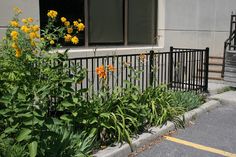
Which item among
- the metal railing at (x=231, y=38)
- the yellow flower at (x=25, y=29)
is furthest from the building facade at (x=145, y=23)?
the yellow flower at (x=25, y=29)

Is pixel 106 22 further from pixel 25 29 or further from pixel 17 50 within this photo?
pixel 17 50

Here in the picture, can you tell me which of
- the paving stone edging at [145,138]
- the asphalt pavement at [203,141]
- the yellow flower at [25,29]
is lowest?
the asphalt pavement at [203,141]

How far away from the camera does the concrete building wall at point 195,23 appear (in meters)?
9.21

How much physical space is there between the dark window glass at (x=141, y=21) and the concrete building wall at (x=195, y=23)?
277mm

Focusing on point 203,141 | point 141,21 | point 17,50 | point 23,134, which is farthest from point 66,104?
point 141,21

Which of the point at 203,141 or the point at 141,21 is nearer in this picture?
the point at 203,141

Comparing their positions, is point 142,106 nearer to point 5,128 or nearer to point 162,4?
point 5,128

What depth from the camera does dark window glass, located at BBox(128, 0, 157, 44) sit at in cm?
904

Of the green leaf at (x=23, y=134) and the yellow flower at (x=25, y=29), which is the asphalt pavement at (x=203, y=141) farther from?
the yellow flower at (x=25, y=29)

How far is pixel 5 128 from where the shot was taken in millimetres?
3670

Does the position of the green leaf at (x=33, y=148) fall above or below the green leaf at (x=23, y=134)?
below

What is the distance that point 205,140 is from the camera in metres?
5.18

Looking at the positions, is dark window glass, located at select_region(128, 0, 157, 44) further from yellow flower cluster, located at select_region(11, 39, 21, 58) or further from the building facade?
yellow flower cluster, located at select_region(11, 39, 21, 58)

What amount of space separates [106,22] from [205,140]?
436cm
